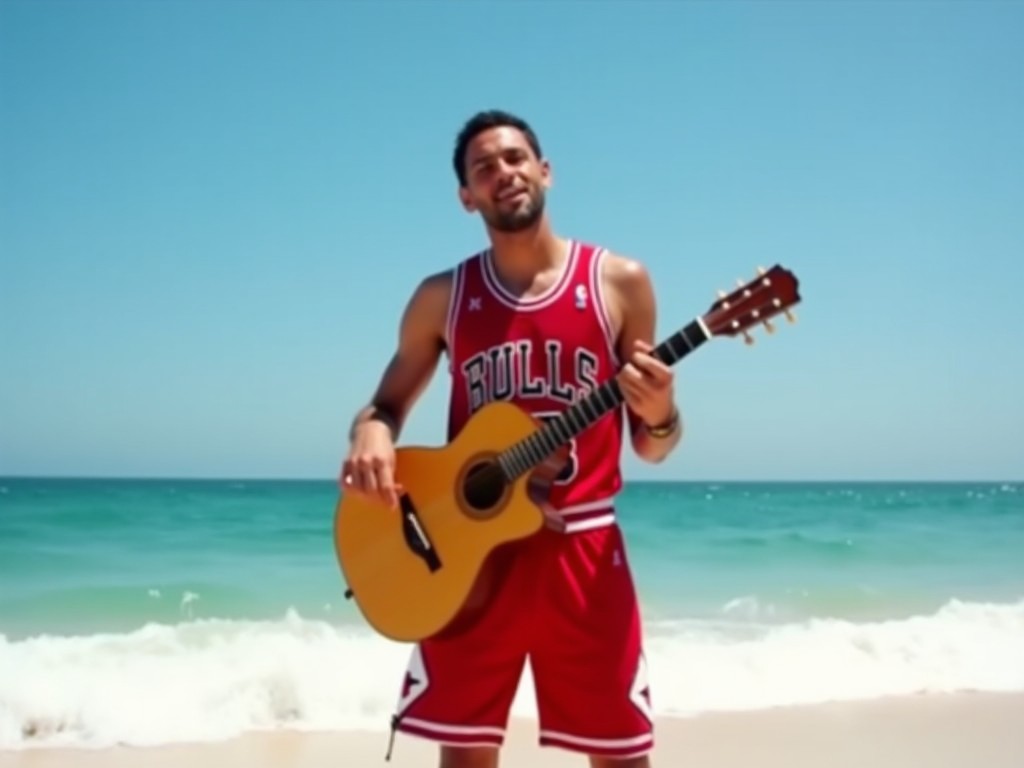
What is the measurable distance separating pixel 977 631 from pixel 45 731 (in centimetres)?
667

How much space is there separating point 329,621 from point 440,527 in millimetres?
7707

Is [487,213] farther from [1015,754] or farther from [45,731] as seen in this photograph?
[45,731]

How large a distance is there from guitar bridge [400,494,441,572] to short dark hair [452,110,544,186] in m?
0.71

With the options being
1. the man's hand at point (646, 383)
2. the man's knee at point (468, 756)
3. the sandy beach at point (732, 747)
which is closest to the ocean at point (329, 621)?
the sandy beach at point (732, 747)

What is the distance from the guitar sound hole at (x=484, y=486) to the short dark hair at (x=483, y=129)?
0.63 meters

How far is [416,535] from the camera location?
2.49 metres

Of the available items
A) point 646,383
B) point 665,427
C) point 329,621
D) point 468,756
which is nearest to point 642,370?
point 646,383

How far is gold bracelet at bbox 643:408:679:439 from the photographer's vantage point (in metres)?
2.32

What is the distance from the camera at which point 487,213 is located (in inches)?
97.8

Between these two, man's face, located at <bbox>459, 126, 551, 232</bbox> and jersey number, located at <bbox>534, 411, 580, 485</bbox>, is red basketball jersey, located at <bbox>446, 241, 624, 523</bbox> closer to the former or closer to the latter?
jersey number, located at <bbox>534, 411, 580, 485</bbox>

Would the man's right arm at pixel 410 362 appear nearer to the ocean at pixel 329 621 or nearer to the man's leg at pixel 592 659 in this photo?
the man's leg at pixel 592 659

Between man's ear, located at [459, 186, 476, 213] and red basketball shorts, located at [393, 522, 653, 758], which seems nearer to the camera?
red basketball shorts, located at [393, 522, 653, 758]

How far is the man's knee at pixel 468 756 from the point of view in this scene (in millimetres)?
2441

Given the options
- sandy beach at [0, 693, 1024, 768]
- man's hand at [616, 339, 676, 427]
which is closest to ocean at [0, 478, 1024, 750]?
sandy beach at [0, 693, 1024, 768]
